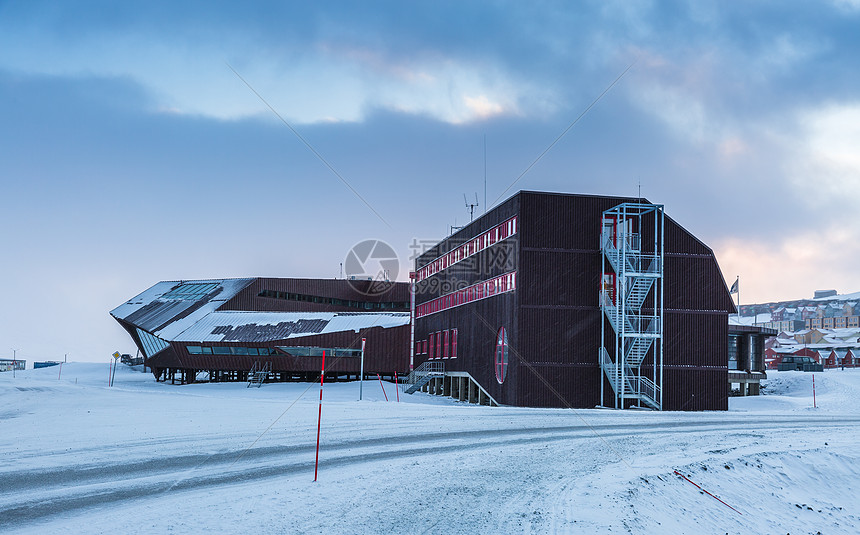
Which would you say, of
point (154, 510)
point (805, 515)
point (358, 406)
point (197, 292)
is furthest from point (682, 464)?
point (197, 292)

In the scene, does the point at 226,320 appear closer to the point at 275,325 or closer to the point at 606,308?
the point at 275,325

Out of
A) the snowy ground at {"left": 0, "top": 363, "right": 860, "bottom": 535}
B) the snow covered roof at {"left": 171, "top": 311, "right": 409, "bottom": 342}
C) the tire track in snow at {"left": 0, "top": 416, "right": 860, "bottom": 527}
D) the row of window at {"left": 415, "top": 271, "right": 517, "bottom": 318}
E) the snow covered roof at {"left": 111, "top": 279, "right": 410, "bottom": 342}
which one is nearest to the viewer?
the snowy ground at {"left": 0, "top": 363, "right": 860, "bottom": 535}

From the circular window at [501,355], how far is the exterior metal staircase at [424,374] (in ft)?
35.6

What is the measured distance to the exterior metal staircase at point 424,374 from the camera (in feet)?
182

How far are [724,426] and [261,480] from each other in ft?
59.4

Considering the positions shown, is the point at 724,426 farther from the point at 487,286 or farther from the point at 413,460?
the point at 487,286

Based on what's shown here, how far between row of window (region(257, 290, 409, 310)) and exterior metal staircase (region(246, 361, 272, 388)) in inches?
747

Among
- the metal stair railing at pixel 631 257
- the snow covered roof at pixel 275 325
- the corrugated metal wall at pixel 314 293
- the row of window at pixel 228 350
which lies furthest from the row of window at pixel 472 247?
the corrugated metal wall at pixel 314 293

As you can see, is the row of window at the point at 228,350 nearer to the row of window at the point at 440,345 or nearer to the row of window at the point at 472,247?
the row of window at the point at 440,345

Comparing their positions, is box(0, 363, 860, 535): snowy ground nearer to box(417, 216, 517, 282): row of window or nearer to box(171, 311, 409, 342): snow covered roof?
box(417, 216, 517, 282): row of window

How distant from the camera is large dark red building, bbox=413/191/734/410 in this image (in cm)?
4047

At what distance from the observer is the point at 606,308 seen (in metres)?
40.3

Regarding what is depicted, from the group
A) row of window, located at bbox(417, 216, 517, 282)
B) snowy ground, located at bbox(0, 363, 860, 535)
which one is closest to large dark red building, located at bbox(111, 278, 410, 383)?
row of window, located at bbox(417, 216, 517, 282)

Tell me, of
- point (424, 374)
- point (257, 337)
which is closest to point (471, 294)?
point (424, 374)
